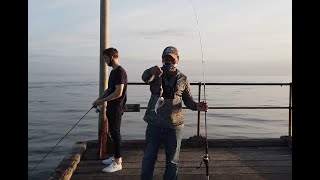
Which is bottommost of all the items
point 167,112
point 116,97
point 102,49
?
point 167,112

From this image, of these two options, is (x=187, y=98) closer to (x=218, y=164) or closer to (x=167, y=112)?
(x=167, y=112)

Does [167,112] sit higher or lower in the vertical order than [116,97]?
lower

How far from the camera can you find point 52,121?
Result: 20.1 meters

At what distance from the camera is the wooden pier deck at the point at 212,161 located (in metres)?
5.32

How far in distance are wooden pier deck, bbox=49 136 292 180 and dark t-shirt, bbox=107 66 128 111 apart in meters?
0.93

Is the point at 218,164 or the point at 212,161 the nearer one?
the point at 218,164

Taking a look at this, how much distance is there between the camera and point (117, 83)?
5.32m

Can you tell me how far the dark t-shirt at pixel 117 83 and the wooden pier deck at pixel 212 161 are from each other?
3.06 feet

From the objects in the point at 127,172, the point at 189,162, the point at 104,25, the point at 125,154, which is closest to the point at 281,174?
the point at 189,162

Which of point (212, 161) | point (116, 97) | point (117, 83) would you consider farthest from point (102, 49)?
point (212, 161)

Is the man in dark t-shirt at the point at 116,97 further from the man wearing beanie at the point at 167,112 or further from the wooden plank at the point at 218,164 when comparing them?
the man wearing beanie at the point at 167,112

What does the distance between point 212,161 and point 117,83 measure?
2.07 metres

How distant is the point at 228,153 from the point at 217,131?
1070 cm
